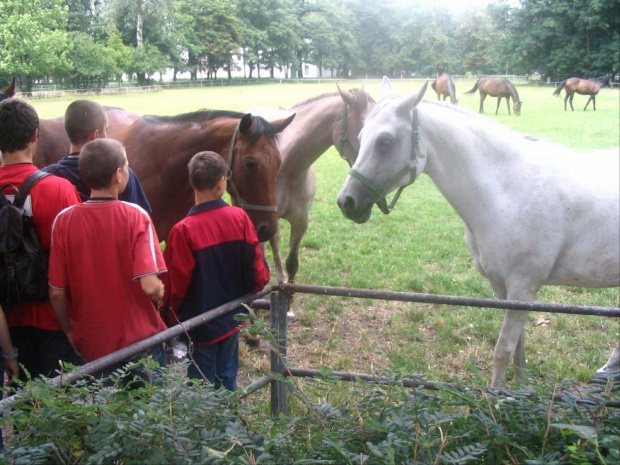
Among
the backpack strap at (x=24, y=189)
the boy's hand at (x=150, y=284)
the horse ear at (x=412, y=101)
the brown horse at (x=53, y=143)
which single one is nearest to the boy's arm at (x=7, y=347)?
the backpack strap at (x=24, y=189)

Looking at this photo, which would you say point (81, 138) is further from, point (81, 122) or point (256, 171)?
point (256, 171)

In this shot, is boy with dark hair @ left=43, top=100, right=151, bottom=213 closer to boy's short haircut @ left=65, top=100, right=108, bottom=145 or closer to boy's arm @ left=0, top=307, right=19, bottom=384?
boy's short haircut @ left=65, top=100, right=108, bottom=145

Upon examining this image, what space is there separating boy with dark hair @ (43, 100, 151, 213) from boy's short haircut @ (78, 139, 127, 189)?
1.67ft

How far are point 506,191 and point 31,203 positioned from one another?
8.23ft

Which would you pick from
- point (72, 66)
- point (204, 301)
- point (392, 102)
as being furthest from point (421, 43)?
point (204, 301)

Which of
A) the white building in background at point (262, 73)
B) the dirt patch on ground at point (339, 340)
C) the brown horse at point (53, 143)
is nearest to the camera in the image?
the dirt patch on ground at point (339, 340)

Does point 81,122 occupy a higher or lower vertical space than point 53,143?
higher

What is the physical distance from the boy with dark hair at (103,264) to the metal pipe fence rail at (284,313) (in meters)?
0.32

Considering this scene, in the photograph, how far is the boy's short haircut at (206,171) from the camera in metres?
2.49

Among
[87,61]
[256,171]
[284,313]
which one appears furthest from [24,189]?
[87,61]

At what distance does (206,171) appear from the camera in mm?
2492

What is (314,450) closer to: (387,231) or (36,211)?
(36,211)

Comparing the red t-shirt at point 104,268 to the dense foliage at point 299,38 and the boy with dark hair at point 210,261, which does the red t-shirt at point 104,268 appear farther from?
the dense foliage at point 299,38

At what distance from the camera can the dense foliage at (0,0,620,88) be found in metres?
6.19
